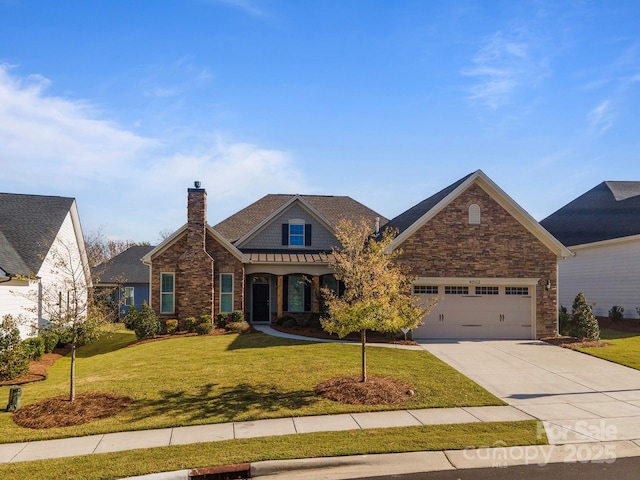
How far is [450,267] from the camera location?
20609mm

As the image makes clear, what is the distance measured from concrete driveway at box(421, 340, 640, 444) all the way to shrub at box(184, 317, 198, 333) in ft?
35.5

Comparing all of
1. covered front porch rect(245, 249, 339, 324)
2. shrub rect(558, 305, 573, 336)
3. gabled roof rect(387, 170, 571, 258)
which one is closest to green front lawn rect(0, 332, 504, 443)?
covered front porch rect(245, 249, 339, 324)

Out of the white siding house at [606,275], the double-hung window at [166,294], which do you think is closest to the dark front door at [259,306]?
the double-hung window at [166,294]

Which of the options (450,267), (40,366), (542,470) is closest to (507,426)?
(542,470)

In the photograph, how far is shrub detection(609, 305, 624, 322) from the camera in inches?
1010

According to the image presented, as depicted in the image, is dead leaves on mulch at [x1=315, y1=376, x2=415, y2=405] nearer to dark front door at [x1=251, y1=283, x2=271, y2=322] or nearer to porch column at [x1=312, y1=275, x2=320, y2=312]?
porch column at [x1=312, y1=275, x2=320, y2=312]

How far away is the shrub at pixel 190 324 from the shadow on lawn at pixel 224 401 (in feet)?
32.4

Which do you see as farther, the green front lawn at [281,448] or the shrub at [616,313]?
the shrub at [616,313]

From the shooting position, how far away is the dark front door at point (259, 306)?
2508 centimetres

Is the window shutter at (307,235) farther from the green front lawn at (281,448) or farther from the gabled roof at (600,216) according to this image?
the gabled roof at (600,216)

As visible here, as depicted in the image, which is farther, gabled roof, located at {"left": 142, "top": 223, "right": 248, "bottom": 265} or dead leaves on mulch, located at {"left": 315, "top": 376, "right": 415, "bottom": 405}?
gabled roof, located at {"left": 142, "top": 223, "right": 248, "bottom": 265}

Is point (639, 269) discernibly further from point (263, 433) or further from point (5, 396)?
point (5, 396)

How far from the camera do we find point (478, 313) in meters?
20.7

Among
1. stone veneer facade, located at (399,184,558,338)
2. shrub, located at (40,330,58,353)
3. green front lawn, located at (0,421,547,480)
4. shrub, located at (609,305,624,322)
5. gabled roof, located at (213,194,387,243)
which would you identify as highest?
gabled roof, located at (213,194,387,243)
